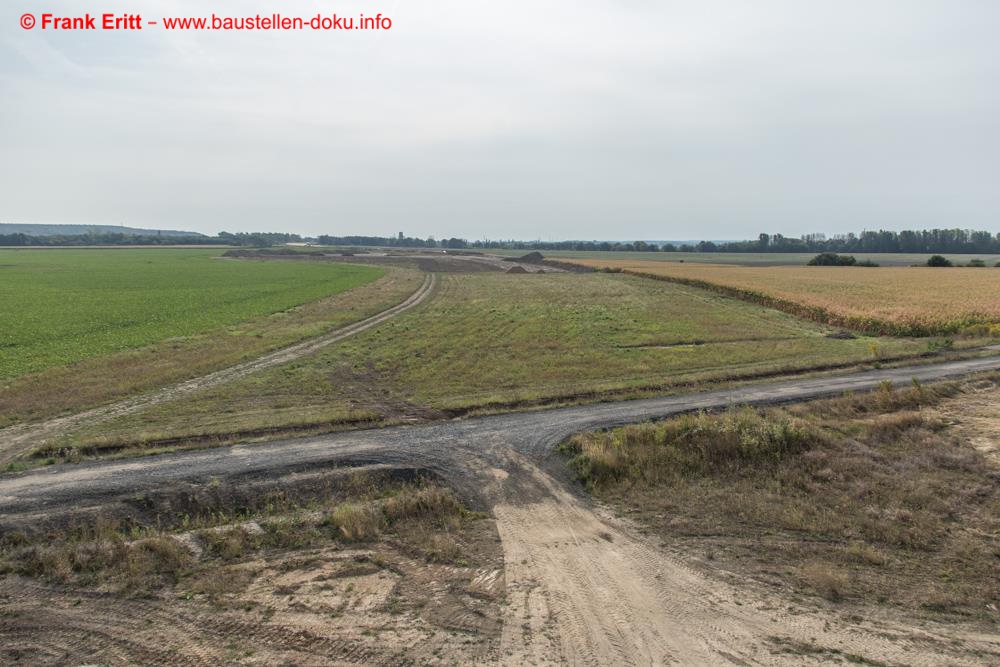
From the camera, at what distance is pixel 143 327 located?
1226 inches

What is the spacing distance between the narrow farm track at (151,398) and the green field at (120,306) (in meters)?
6.53

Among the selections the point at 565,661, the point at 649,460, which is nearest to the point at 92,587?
the point at 565,661

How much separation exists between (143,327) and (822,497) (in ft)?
110

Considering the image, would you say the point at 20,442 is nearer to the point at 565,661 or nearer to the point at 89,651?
the point at 89,651

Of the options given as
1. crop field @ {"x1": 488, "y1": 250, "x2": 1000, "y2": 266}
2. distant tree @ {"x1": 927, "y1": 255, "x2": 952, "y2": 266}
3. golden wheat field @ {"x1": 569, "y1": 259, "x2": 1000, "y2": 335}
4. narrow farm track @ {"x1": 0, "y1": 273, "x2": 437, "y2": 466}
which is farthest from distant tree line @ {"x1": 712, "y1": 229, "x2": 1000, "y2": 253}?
narrow farm track @ {"x1": 0, "y1": 273, "x2": 437, "y2": 466}

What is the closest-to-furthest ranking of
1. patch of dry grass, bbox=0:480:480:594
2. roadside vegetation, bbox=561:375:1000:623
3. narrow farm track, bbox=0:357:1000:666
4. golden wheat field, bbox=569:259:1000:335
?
narrow farm track, bbox=0:357:1000:666
roadside vegetation, bbox=561:375:1000:623
patch of dry grass, bbox=0:480:480:594
golden wheat field, bbox=569:259:1000:335

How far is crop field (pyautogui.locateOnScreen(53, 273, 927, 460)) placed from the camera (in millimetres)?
16547

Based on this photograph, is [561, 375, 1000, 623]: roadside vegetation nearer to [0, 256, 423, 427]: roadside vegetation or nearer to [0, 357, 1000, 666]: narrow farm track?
[0, 357, 1000, 666]: narrow farm track

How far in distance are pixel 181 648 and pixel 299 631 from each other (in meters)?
1.51

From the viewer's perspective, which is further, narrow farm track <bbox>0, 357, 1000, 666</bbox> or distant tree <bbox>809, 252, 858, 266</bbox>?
distant tree <bbox>809, 252, 858, 266</bbox>

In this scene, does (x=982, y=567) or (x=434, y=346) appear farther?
(x=434, y=346)

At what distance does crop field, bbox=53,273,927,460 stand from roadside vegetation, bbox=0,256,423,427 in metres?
3.46

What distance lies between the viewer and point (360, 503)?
38.1 ft

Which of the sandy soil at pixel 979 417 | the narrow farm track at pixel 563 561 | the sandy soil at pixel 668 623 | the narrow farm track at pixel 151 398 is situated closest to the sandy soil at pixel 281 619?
the sandy soil at pixel 668 623
